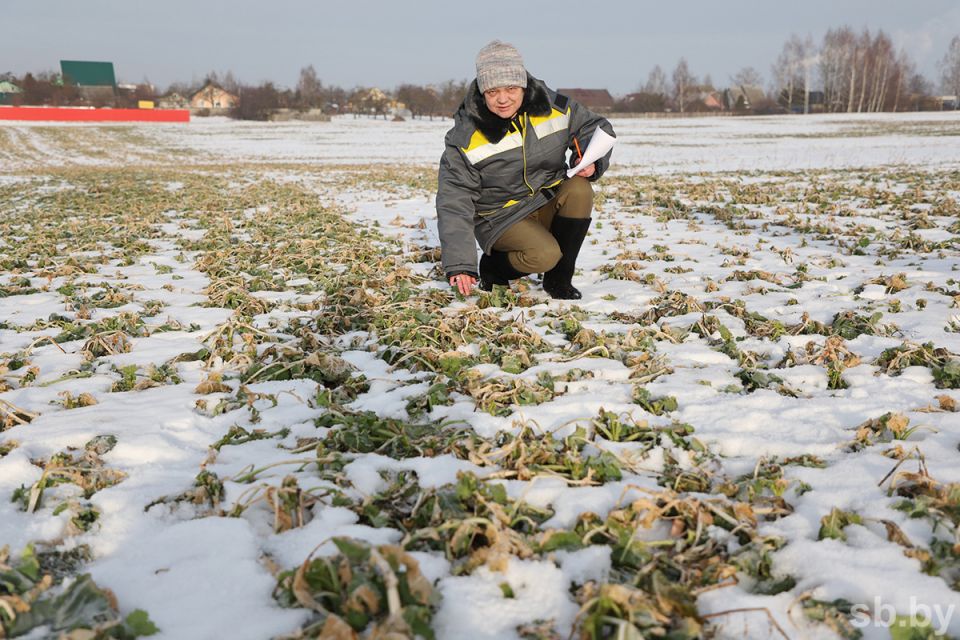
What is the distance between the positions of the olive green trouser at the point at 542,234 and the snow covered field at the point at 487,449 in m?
0.36

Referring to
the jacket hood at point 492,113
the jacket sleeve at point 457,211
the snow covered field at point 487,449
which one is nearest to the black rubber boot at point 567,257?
the snow covered field at point 487,449

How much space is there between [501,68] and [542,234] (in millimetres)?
1311

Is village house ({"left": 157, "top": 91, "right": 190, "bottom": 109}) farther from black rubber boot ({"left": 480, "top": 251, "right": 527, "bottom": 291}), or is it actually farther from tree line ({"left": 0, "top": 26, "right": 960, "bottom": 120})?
black rubber boot ({"left": 480, "top": 251, "right": 527, "bottom": 291})

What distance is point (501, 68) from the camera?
4.17 m

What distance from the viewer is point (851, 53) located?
86.9 meters

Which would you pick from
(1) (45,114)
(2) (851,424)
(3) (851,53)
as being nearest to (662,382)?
(2) (851,424)

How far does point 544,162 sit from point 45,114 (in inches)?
2912

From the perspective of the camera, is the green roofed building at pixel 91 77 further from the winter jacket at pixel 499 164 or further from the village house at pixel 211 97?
the winter jacket at pixel 499 164

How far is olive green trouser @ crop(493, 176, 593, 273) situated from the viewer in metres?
4.85

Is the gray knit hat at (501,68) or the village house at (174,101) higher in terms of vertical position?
the village house at (174,101)

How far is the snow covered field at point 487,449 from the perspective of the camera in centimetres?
172

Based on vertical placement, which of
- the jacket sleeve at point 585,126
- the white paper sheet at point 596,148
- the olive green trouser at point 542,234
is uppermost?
the jacket sleeve at point 585,126

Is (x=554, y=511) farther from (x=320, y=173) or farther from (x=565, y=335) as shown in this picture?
(x=320, y=173)

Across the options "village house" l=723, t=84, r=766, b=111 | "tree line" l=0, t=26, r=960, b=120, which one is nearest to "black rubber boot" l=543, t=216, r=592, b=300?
"tree line" l=0, t=26, r=960, b=120
